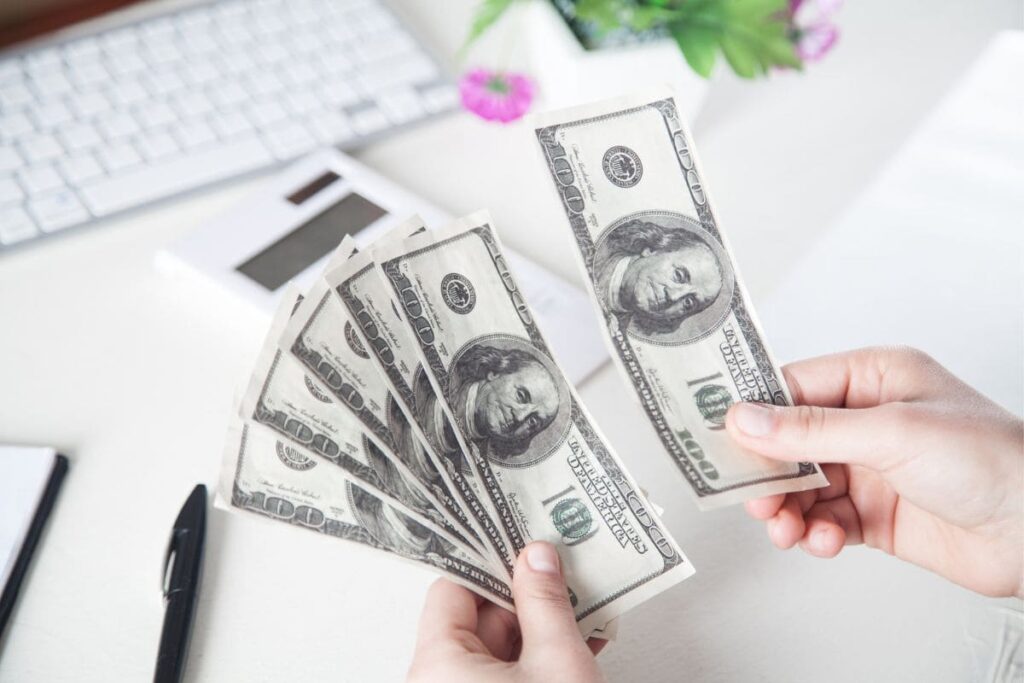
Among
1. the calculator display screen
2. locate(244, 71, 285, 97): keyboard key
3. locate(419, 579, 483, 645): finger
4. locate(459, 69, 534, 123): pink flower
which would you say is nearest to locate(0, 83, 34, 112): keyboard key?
locate(244, 71, 285, 97): keyboard key

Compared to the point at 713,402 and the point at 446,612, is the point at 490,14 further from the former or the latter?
the point at 446,612

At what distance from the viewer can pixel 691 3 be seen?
0.82 m

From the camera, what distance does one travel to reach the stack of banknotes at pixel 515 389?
592mm

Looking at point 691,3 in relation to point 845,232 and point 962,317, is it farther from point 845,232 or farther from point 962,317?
point 962,317

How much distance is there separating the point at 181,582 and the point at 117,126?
0.50 metres

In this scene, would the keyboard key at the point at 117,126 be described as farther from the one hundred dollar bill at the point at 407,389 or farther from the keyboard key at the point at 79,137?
the one hundred dollar bill at the point at 407,389

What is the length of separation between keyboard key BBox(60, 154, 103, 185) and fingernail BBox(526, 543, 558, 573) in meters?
0.57

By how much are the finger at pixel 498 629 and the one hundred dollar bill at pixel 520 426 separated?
0.15 ft

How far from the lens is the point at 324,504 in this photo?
604 mm

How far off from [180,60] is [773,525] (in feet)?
2.49

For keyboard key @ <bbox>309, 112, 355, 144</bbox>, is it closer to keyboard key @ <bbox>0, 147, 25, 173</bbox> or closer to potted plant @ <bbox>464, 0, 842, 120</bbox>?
potted plant @ <bbox>464, 0, 842, 120</bbox>

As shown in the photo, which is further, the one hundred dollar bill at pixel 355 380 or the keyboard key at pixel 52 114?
the keyboard key at pixel 52 114

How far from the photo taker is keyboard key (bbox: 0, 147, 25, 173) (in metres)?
0.84

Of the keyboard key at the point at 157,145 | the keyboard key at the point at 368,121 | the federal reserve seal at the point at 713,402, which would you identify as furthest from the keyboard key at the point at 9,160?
the federal reserve seal at the point at 713,402
